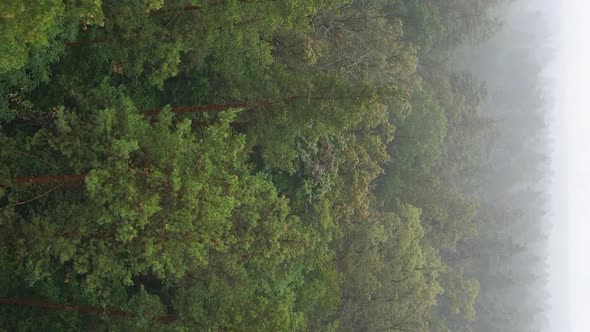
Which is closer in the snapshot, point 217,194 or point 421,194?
point 217,194

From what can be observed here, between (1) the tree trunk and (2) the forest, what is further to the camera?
(1) the tree trunk

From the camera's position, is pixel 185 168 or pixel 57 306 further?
pixel 57 306

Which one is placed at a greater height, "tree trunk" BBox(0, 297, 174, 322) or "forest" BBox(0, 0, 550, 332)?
"forest" BBox(0, 0, 550, 332)

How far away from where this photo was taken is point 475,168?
165ft

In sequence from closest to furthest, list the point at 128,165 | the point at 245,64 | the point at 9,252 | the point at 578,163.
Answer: the point at 128,165, the point at 9,252, the point at 245,64, the point at 578,163

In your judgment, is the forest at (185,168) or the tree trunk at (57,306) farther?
the tree trunk at (57,306)

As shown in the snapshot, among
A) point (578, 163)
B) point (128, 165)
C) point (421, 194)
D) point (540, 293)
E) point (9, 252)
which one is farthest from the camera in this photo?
point (578, 163)

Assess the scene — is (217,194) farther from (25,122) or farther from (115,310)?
(25,122)

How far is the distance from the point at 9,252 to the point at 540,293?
289ft

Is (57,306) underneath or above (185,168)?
underneath

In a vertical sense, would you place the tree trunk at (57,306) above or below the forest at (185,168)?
below

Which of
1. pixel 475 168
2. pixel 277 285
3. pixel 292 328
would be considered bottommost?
pixel 292 328

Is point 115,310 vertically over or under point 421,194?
under

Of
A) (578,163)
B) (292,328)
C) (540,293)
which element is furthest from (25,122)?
(578,163)
